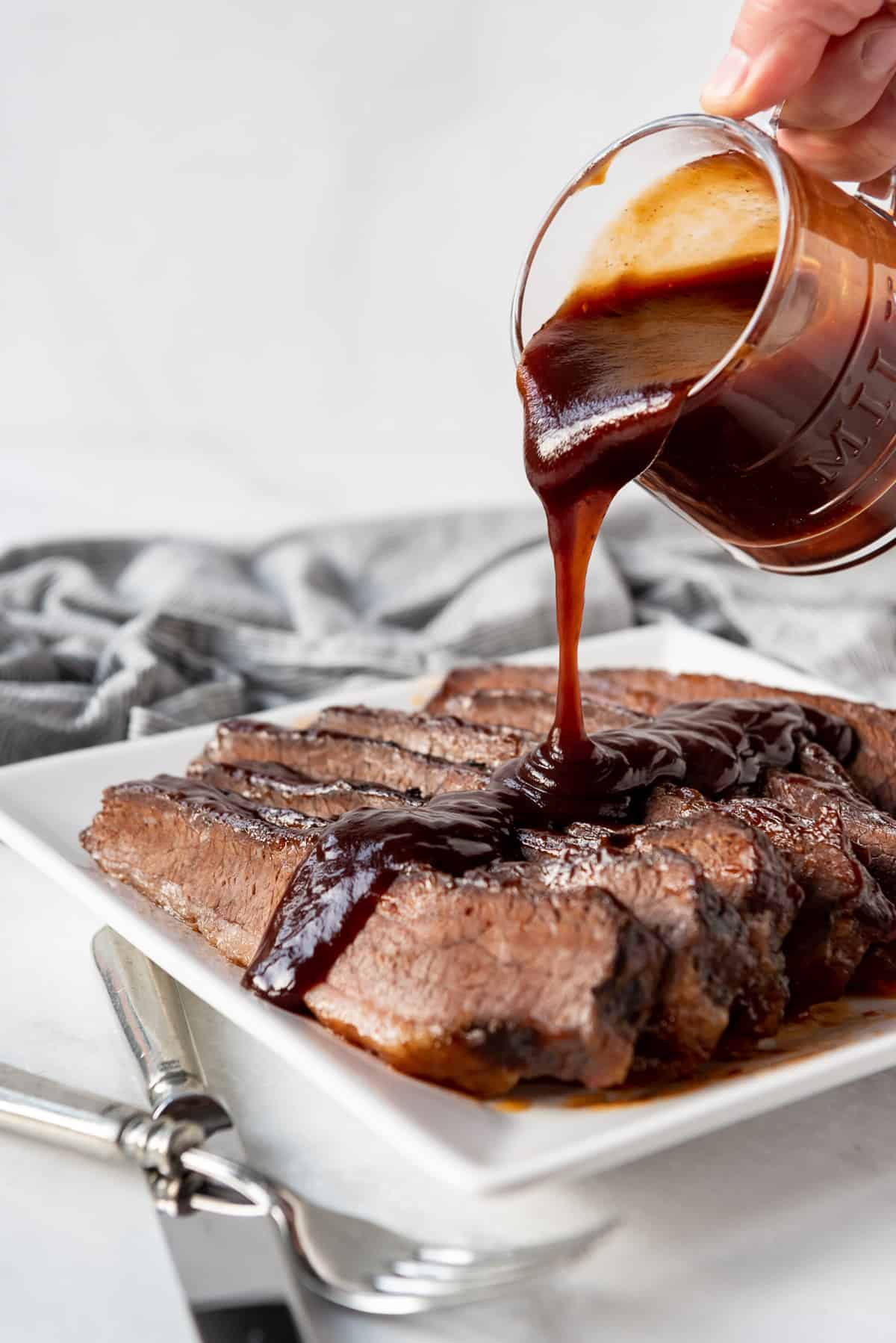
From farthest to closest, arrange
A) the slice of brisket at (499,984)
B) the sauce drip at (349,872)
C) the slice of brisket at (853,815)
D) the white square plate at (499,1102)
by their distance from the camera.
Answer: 1. the slice of brisket at (853,815)
2. the sauce drip at (349,872)
3. the slice of brisket at (499,984)
4. the white square plate at (499,1102)

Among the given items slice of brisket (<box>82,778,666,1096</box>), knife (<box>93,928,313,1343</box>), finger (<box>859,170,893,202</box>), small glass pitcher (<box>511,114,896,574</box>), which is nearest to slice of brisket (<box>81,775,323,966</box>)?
slice of brisket (<box>82,778,666,1096</box>)

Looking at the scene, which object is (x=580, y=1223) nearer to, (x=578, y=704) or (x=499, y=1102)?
(x=499, y=1102)

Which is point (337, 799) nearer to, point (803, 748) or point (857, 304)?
point (803, 748)

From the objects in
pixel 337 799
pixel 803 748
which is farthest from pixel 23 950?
pixel 803 748

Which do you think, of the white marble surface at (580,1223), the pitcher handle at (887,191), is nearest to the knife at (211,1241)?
the white marble surface at (580,1223)

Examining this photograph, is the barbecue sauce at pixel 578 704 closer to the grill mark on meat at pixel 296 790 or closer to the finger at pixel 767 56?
the grill mark on meat at pixel 296 790

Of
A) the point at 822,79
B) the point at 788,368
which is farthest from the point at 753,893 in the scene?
the point at 822,79
